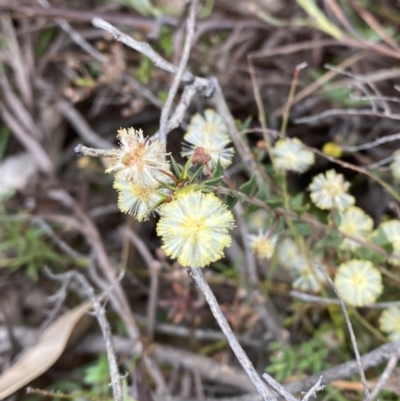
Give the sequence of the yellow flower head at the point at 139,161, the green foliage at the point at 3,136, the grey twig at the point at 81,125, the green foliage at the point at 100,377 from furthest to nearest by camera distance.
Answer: the green foliage at the point at 3,136 → the grey twig at the point at 81,125 → the green foliage at the point at 100,377 → the yellow flower head at the point at 139,161

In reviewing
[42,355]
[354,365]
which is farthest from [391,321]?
[42,355]

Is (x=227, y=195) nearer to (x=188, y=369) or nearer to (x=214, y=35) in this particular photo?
(x=188, y=369)

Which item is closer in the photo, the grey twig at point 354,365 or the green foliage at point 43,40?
the grey twig at point 354,365

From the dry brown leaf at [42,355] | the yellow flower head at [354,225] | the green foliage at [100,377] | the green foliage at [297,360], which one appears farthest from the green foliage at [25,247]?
the yellow flower head at [354,225]

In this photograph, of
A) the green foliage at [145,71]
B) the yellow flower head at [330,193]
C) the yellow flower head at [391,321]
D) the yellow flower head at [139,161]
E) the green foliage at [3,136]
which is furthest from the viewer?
the green foliage at [3,136]

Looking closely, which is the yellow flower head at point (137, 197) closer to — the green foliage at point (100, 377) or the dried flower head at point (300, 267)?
the dried flower head at point (300, 267)

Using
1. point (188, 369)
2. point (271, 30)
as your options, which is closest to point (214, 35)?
point (271, 30)
